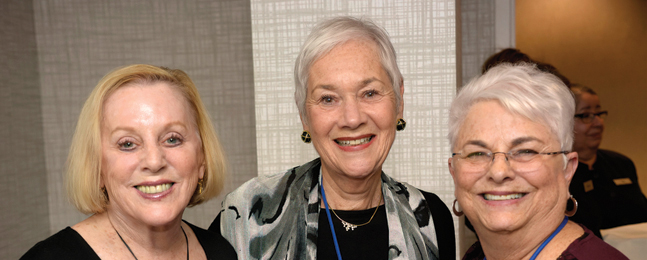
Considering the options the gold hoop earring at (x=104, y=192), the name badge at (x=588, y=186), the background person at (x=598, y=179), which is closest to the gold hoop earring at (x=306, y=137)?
the gold hoop earring at (x=104, y=192)

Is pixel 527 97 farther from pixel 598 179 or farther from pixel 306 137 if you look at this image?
pixel 598 179

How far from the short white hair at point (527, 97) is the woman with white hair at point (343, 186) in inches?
12.3

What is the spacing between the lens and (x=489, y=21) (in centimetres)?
374

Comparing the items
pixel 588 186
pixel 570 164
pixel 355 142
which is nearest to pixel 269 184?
pixel 355 142

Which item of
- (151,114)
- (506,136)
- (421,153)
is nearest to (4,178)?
(151,114)

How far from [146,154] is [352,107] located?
68 cm

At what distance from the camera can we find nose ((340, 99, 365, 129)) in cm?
173

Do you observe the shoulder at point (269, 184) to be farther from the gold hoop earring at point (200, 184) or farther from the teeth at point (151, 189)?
the teeth at point (151, 189)

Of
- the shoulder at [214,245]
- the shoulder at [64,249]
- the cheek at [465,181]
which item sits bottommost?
the shoulder at [214,245]

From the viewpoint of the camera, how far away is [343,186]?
74.7 inches

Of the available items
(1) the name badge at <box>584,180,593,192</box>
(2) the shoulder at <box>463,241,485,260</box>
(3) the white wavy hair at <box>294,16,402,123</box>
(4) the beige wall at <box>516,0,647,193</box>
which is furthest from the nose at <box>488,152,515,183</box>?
(4) the beige wall at <box>516,0,647,193</box>

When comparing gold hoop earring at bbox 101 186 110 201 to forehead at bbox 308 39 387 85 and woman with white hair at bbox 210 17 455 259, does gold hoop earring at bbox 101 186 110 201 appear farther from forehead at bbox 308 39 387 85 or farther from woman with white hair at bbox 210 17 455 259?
forehead at bbox 308 39 387 85

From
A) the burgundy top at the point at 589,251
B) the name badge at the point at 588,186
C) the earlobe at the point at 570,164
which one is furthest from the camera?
the name badge at the point at 588,186

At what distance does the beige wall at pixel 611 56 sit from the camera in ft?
16.7
